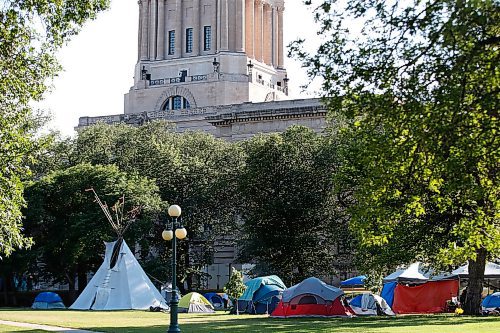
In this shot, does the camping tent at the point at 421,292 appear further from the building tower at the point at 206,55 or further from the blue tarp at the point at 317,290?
the building tower at the point at 206,55

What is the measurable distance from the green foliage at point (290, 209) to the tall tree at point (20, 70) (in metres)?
32.4

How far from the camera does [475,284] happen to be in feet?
124

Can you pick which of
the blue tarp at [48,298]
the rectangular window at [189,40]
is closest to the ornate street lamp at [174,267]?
the blue tarp at [48,298]

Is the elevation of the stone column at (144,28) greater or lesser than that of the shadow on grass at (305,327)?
greater

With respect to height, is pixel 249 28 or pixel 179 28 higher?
pixel 179 28

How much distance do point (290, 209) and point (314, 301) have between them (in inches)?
656

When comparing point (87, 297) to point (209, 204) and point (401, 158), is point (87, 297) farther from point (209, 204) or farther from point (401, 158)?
point (401, 158)

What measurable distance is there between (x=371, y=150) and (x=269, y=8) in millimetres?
78634

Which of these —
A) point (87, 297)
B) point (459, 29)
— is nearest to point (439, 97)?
point (459, 29)

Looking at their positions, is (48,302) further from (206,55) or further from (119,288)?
(206,55)

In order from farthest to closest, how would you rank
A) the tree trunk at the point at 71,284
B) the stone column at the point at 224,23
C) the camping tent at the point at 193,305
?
the stone column at the point at 224,23 → the tree trunk at the point at 71,284 → the camping tent at the point at 193,305

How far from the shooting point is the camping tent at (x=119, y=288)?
50406mm

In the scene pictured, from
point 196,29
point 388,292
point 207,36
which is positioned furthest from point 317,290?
point 196,29

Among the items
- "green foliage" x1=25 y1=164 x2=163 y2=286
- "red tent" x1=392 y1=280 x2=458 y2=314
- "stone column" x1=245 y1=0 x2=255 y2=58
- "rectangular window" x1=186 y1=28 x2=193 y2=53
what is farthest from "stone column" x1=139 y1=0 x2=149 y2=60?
"red tent" x1=392 y1=280 x2=458 y2=314
